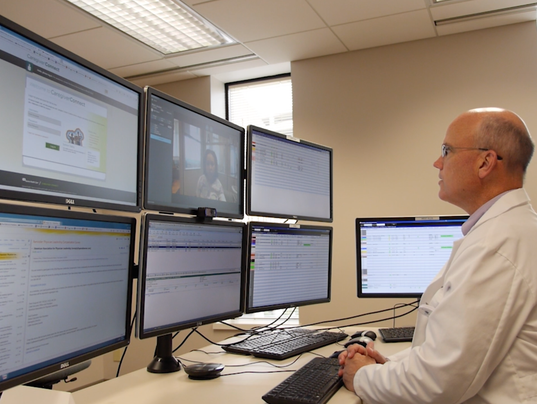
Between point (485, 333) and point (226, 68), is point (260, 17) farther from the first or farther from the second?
point (485, 333)

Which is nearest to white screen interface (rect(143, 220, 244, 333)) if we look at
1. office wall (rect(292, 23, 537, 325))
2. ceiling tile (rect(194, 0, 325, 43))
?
ceiling tile (rect(194, 0, 325, 43))

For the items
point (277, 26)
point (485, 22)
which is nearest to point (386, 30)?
point (485, 22)

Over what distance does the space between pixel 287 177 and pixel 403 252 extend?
0.69m

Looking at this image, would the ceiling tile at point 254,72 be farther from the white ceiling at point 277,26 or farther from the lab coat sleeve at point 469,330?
the lab coat sleeve at point 469,330

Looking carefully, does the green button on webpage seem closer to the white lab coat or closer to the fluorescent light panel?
the white lab coat

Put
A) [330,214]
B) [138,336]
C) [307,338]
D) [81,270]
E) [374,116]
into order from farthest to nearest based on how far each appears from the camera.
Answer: [374,116] → [330,214] → [307,338] → [138,336] → [81,270]

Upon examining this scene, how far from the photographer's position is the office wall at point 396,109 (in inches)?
127

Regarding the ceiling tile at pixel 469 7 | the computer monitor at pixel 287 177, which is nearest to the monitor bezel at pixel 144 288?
the computer monitor at pixel 287 177

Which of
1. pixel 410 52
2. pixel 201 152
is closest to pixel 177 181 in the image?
pixel 201 152

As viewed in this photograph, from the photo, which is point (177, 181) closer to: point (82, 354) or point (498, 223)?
point (82, 354)

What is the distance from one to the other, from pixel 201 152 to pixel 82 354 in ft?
2.47

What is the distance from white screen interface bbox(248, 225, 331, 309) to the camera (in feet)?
5.72

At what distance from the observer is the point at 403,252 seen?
86.0 inches

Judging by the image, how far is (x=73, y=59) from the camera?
108 cm
